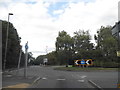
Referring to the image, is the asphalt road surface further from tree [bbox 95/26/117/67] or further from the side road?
tree [bbox 95/26/117/67]

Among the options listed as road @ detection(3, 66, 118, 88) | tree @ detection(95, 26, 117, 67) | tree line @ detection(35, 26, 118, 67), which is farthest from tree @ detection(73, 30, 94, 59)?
road @ detection(3, 66, 118, 88)

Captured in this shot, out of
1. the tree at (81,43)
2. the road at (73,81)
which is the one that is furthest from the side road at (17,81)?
the tree at (81,43)

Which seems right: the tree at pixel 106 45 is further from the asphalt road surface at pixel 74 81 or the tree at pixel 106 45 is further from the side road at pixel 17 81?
the side road at pixel 17 81

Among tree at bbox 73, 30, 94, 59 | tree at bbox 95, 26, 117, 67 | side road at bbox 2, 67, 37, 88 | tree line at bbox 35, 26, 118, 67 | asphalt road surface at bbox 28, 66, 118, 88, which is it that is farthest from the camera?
tree at bbox 73, 30, 94, 59

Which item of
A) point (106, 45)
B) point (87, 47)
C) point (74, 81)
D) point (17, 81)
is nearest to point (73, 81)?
point (74, 81)

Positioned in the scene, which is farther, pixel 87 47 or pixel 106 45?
pixel 87 47

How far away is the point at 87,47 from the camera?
68.1 meters

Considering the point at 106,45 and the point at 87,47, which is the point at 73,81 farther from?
the point at 87,47

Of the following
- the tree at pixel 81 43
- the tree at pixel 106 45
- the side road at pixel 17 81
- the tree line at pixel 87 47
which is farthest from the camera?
the tree at pixel 81 43

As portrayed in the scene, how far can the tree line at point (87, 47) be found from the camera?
59.1 m

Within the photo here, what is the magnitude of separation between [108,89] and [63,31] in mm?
61450

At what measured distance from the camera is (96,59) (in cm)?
6306

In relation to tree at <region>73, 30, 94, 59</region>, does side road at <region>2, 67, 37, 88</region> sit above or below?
below

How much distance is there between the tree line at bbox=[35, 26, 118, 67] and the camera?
59.1 m
